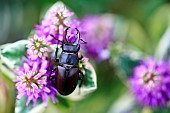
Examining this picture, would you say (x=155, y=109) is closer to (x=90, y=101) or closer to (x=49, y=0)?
(x=90, y=101)

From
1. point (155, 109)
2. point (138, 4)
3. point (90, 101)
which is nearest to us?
point (155, 109)

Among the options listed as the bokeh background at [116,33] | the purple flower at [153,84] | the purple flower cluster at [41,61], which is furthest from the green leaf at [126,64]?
the purple flower cluster at [41,61]

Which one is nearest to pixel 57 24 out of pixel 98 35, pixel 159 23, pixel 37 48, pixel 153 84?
pixel 37 48

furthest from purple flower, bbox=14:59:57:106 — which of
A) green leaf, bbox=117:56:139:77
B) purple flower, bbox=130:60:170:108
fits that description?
green leaf, bbox=117:56:139:77

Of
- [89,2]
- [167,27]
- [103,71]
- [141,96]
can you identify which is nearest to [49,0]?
[89,2]

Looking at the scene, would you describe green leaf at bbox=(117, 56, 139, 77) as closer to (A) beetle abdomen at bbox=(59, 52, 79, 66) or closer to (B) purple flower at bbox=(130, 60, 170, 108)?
(B) purple flower at bbox=(130, 60, 170, 108)

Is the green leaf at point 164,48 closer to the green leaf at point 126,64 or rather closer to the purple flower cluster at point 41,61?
the green leaf at point 126,64
